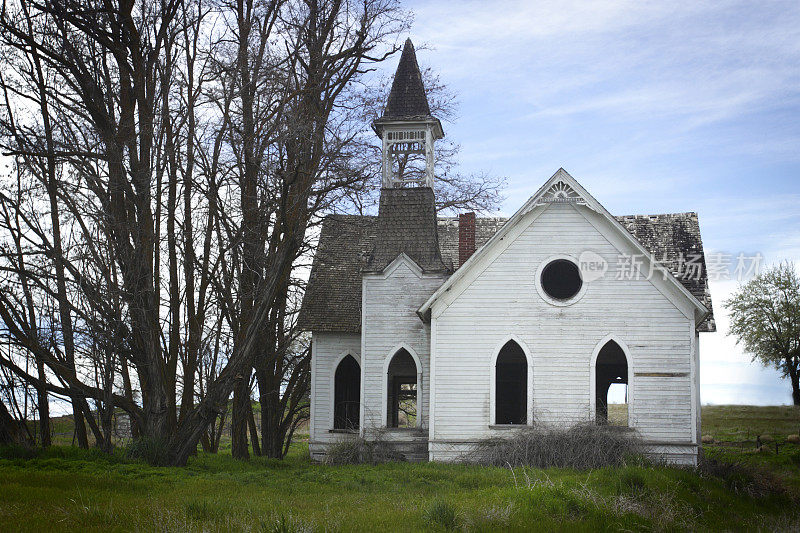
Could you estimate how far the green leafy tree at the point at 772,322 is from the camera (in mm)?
51812

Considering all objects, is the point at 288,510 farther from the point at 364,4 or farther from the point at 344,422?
the point at 364,4

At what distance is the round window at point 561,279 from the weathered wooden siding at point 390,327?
3230 mm

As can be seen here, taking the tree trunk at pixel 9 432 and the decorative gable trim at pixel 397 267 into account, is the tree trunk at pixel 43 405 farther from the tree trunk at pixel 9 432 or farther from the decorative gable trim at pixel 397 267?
the decorative gable trim at pixel 397 267

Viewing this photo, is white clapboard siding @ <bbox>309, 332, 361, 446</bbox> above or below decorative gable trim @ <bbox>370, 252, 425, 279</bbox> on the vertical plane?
below

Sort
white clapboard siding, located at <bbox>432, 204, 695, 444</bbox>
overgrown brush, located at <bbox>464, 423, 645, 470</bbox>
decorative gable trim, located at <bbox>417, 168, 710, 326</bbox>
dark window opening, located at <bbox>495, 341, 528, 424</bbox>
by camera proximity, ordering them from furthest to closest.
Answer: dark window opening, located at <bbox>495, 341, 528, 424</bbox> → decorative gable trim, located at <bbox>417, 168, 710, 326</bbox> → white clapboard siding, located at <bbox>432, 204, 695, 444</bbox> → overgrown brush, located at <bbox>464, 423, 645, 470</bbox>

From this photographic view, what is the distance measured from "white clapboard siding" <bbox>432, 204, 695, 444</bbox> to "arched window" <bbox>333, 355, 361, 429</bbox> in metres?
5.68

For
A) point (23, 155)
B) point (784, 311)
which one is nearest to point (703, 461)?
point (23, 155)

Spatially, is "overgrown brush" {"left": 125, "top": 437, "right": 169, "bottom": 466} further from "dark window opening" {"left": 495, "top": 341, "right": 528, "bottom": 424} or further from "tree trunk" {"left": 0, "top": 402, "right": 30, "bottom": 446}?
"dark window opening" {"left": 495, "top": 341, "right": 528, "bottom": 424}

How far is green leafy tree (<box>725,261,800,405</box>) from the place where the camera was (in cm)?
5181

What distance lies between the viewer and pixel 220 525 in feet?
39.1

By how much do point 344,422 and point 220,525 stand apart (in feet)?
51.0

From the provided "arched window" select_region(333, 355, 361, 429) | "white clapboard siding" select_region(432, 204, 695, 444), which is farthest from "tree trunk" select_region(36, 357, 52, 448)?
"white clapboard siding" select_region(432, 204, 695, 444)

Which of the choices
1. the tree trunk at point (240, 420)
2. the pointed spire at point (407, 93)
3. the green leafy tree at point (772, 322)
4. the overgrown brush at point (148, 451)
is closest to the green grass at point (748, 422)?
the green leafy tree at point (772, 322)

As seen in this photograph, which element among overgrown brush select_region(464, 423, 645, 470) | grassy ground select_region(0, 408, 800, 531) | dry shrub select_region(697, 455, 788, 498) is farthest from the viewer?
overgrown brush select_region(464, 423, 645, 470)
